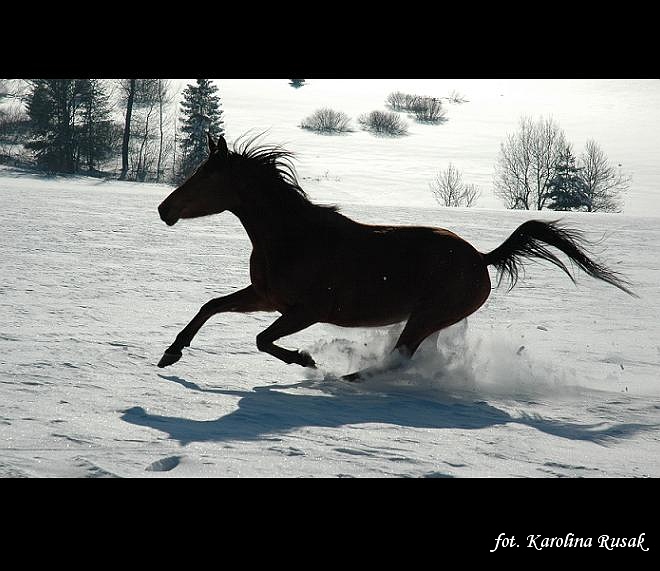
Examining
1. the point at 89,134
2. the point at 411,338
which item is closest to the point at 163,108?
the point at 89,134

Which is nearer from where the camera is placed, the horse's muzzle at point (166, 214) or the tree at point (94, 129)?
the horse's muzzle at point (166, 214)

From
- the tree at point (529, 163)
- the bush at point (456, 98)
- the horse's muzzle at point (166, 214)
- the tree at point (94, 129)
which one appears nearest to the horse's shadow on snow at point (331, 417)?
the horse's muzzle at point (166, 214)

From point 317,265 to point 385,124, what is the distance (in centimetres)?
4429

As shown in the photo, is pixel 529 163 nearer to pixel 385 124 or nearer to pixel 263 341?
pixel 385 124

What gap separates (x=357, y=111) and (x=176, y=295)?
4758cm

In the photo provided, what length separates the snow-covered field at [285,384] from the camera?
4.31 metres

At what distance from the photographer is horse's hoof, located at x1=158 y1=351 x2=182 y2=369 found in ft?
21.8

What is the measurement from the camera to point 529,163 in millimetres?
43094

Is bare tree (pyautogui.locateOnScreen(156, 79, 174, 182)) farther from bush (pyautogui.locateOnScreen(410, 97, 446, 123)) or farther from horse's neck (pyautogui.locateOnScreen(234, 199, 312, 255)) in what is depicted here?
horse's neck (pyautogui.locateOnScreen(234, 199, 312, 255))

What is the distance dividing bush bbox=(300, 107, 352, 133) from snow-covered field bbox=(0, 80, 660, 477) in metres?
34.2

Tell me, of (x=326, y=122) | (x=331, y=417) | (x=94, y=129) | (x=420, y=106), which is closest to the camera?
(x=331, y=417)

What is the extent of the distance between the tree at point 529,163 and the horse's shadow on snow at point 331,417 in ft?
112

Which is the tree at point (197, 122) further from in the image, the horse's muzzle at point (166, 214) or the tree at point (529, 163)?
the horse's muzzle at point (166, 214)

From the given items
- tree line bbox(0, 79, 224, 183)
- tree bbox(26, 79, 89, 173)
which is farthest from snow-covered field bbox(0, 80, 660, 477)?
tree bbox(26, 79, 89, 173)
